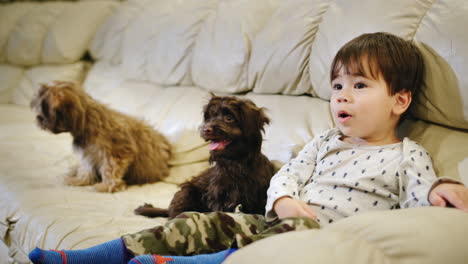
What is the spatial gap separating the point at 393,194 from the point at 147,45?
200 centimetres

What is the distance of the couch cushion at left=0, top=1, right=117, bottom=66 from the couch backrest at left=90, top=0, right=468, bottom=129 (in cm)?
21

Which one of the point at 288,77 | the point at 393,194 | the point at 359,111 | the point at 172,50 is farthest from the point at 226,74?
the point at 393,194

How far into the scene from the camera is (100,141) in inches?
80.1

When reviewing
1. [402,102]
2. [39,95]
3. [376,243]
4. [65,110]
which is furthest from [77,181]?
[376,243]

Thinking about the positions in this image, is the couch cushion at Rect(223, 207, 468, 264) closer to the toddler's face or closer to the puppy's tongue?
the toddler's face

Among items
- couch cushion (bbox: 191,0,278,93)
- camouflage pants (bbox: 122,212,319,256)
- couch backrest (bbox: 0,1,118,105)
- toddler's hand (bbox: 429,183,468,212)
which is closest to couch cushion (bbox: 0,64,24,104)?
couch backrest (bbox: 0,1,118,105)

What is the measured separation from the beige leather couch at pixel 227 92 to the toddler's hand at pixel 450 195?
80 millimetres

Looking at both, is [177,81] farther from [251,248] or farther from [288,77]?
[251,248]

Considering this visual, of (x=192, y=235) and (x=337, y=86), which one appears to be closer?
(x=192, y=235)

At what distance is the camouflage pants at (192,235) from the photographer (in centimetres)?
108

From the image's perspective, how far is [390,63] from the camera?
118 centimetres

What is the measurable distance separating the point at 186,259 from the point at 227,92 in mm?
1221

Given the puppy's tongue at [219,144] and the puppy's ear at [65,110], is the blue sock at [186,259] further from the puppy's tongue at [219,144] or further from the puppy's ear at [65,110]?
the puppy's ear at [65,110]

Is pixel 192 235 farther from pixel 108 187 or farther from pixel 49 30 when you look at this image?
pixel 49 30
